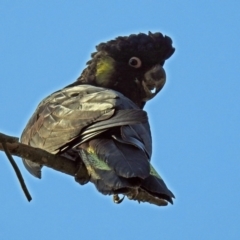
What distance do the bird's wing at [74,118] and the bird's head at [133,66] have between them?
1.48m

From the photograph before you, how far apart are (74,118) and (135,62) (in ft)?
8.48

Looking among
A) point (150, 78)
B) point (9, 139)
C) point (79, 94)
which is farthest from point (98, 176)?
point (150, 78)

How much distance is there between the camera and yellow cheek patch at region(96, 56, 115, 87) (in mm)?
7617

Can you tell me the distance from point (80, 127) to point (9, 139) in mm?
1274

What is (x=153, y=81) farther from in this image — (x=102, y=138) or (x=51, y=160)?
(x=51, y=160)

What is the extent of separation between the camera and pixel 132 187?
4.21 metres

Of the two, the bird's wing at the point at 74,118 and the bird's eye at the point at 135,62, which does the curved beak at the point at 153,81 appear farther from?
the bird's wing at the point at 74,118

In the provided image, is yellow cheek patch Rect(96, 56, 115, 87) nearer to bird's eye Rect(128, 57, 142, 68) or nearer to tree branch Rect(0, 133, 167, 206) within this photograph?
bird's eye Rect(128, 57, 142, 68)

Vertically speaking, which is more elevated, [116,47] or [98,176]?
[116,47]

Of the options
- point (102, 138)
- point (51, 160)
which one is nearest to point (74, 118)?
point (102, 138)

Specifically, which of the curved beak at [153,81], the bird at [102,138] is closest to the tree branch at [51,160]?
the bird at [102,138]

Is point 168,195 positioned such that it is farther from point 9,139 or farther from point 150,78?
point 150,78

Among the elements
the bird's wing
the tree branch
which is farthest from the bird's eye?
the tree branch

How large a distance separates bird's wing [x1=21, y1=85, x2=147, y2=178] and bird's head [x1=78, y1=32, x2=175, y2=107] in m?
1.48
